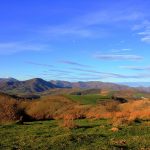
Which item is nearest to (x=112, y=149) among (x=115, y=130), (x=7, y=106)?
(x=115, y=130)

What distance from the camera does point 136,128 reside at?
27.3 meters

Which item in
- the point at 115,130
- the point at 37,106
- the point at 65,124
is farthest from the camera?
the point at 37,106

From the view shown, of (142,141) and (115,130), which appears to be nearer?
(142,141)

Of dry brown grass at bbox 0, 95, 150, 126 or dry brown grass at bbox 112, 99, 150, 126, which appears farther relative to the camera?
dry brown grass at bbox 0, 95, 150, 126

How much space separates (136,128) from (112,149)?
33.0ft

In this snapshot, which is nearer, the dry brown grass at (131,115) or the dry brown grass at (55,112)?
the dry brown grass at (131,115)

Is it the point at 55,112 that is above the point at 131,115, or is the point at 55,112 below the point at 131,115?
below

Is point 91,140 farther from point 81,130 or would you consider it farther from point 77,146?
point 81,130

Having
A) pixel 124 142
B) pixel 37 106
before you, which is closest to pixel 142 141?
pixel 124 142

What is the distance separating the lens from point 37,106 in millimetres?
49312

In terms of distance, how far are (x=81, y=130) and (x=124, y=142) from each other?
24.7ft

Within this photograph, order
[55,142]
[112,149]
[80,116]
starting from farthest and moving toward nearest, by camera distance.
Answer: [80,116] → [55,142] → [112,149]

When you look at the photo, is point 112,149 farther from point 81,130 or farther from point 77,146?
point 81,130

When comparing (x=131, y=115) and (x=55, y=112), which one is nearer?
(x=131, y=115)
